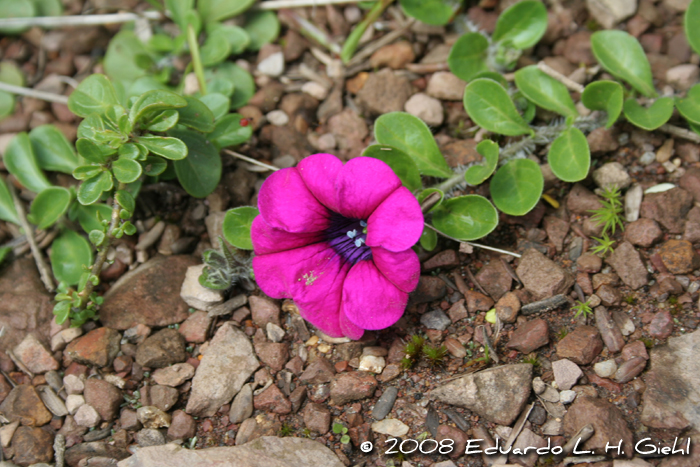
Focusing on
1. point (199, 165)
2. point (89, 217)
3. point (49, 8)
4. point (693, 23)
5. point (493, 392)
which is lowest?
point (493, 392)

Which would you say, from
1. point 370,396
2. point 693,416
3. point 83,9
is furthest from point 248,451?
point 83,9

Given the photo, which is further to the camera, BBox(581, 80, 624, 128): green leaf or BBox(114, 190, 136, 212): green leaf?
BBox(581, 80, 624, 128): green leaf

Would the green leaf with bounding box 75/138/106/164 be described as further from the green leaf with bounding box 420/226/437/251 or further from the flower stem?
the green leaf with bounding box 420/226/437/251

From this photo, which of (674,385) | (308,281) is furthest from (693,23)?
(308,281)

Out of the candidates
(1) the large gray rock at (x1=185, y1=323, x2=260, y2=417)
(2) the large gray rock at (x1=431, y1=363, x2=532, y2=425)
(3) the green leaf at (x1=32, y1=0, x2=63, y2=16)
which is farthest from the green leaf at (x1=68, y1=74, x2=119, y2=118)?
(2) the large gray rock at (x1=431, y1=363, x2=532, y2=425)

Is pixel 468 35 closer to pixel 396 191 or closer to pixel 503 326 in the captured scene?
pixel 396 191

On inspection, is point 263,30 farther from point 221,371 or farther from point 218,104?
point 221,371
